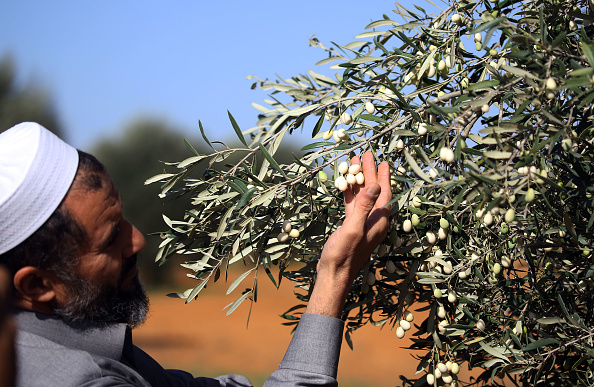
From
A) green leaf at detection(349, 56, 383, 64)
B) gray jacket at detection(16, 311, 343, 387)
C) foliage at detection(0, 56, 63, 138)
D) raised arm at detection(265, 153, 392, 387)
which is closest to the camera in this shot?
gray jacket at detection(16, 311, 343, 387)

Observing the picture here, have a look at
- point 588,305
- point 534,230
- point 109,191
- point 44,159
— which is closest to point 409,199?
point 534,230

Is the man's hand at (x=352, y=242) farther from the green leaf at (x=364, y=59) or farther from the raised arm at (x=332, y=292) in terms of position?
the green leaf at (x=364, y=59)

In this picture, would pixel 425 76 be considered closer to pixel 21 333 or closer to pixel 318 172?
pixel 318 172

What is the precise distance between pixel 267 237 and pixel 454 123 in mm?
602

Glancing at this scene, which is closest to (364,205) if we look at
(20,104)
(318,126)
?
(318,126)

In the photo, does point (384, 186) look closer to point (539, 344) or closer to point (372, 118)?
point (372, 118)

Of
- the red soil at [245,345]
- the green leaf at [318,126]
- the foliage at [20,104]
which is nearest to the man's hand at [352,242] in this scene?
the green leaf at [318,126]

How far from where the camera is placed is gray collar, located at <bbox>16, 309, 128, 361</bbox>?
4.02 ft

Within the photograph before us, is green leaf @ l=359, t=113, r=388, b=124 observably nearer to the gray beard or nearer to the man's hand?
the man's hand

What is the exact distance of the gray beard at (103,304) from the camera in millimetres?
1271

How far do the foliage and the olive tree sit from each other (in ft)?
54.1

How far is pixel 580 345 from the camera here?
150cm

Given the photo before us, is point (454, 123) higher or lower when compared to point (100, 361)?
higher

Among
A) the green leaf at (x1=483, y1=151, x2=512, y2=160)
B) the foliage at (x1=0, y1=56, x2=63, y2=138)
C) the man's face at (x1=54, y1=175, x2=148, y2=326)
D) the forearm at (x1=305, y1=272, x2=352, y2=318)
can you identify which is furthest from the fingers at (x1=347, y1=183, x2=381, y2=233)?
the foliage at (x1=0, y1=56, x2=63, y2=138)
